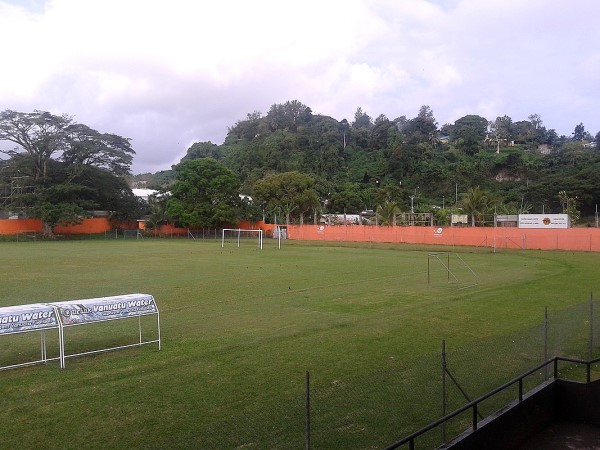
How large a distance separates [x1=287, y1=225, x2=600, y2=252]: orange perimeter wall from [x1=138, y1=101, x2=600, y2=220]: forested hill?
86.3 feet

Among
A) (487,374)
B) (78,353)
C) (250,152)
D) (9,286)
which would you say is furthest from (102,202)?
(487,374)

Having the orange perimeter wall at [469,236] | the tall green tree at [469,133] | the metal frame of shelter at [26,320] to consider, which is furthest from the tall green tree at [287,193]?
the metal frame of shelter at [26,320]

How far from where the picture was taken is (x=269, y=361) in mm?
11281

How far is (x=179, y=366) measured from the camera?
36.0 ft

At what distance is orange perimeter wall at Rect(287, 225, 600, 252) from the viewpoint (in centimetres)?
4769

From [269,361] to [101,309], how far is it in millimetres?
3559

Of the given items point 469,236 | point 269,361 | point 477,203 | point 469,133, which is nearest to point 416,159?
point 469,133

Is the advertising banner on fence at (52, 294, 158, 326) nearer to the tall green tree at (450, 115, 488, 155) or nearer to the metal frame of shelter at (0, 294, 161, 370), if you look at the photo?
the metal frame of shelter at (0, 294, 161, 370)

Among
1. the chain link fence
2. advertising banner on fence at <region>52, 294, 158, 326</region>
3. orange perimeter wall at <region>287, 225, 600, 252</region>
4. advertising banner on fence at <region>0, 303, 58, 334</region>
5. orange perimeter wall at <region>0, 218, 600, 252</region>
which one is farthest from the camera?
orange perimeter wall at <region>0, 218, 600, 252</region>

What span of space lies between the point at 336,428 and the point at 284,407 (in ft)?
2.96

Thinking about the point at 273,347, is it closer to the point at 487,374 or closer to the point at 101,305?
the point at 101,305

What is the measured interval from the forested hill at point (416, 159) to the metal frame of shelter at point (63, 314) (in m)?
78.9

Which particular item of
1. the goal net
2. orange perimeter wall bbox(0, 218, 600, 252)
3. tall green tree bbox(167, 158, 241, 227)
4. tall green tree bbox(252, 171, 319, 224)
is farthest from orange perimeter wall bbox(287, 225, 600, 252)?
the goal net

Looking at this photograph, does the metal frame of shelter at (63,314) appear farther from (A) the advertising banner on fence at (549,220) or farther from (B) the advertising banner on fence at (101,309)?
(A) the advertising banner on fence at (549,220)
